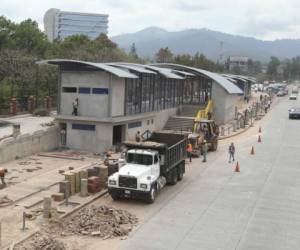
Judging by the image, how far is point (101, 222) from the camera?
1773 centimetres

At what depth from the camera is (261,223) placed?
1906cm

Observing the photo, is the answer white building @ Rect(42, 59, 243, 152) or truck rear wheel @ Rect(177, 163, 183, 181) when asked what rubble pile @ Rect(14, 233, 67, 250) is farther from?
white building @ Rect(42, 59, 243, 152)

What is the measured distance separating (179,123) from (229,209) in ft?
85.5

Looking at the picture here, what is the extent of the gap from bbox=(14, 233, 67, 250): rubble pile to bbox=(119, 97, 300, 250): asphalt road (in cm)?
205

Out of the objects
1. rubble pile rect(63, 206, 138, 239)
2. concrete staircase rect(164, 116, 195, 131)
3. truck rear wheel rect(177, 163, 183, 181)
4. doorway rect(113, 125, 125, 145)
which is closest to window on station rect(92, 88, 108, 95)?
doorway rect(113, 125, 125, 145)

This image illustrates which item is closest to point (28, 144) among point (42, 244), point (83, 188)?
point (83, 188)

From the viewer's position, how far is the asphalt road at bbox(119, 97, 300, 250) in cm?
1677

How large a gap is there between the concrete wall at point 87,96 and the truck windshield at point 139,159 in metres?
11.4

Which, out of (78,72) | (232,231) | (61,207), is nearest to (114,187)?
(61,207)

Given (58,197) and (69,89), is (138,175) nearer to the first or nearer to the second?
(58,197)

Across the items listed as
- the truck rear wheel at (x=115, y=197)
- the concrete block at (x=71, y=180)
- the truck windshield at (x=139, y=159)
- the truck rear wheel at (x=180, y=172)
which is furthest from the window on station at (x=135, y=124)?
the truck rear wheel at (x=115, y=197)

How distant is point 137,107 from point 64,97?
647 centimetres

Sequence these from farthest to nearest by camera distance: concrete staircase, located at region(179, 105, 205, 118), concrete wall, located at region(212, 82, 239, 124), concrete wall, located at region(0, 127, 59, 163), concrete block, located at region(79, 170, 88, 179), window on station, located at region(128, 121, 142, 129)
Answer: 1. concrete wall, located at region(212, 82, 239, 124)
2. concrete staircase, located at region(179, 105, 205, 118)
3. window on station, located at region(128, 121, 142, 129)
4. concrete wall, located at region(0, 127, 59, 163)
5. concrete block, located at region(79, 170, 88, 179)

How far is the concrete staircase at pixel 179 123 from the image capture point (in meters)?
45.8
